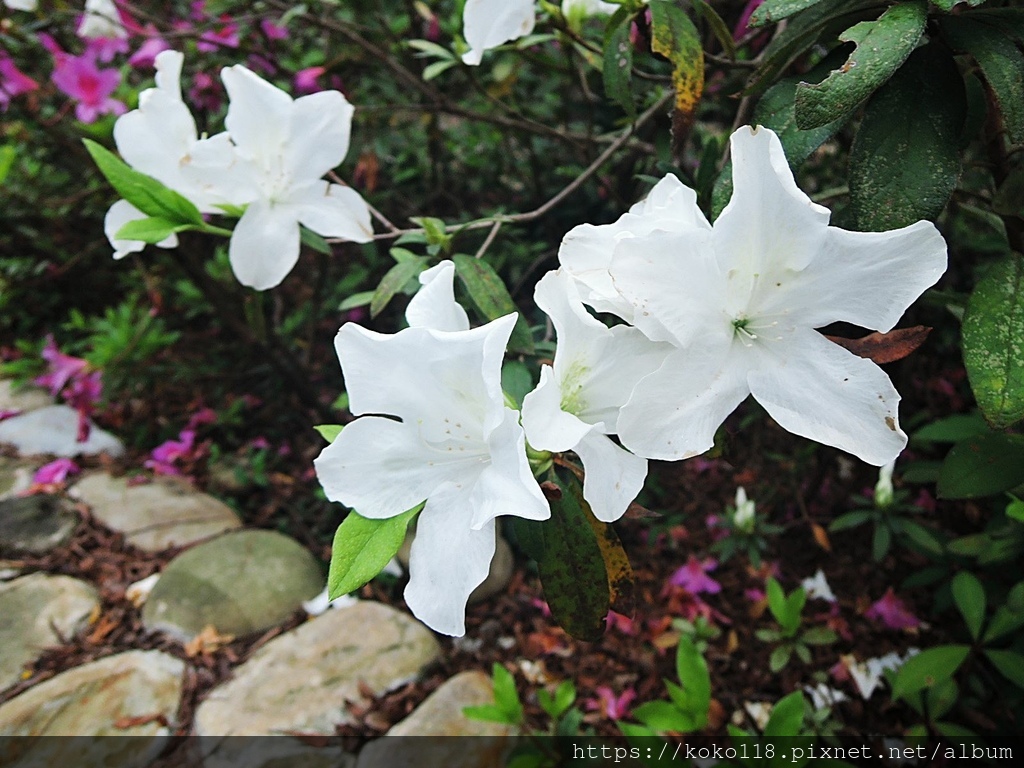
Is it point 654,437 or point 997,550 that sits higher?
point 654,437

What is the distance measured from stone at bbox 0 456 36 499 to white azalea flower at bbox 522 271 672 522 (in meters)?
2.78

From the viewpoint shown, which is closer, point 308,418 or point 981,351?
point 981,351

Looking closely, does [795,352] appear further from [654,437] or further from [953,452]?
[953,452]

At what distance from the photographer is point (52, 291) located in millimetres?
3336

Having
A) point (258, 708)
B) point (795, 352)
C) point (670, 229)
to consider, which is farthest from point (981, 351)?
point (258, 708)

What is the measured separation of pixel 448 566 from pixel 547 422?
156 millimetres

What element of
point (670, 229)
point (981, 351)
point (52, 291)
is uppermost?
point (670, 229)

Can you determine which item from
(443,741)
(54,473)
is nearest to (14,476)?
(54,473)

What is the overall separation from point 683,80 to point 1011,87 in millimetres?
327

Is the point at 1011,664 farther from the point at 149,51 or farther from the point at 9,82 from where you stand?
the point at 9,82

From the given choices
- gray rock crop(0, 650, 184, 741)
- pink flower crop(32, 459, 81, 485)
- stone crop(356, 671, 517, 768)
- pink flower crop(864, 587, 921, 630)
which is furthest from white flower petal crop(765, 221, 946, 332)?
pink flower crop(32, 459, 81, 485)

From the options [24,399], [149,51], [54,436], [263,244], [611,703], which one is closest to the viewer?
[263,244]

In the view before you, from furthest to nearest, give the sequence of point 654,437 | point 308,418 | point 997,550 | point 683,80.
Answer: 1. point 308,418
2. point 997,550
3. point 683,80
4. point 654,437

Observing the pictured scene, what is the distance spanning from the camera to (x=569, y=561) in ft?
2.34
